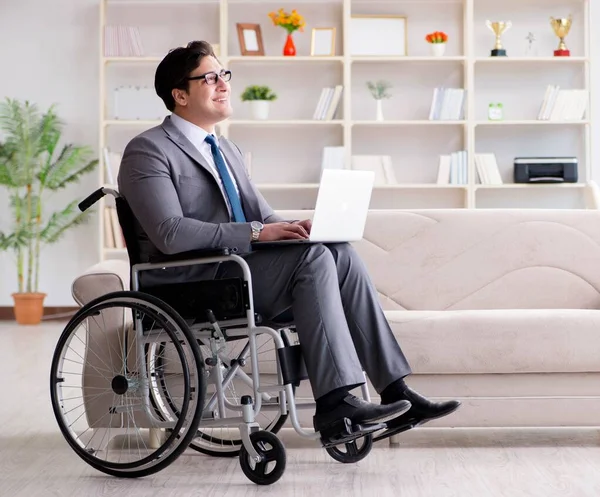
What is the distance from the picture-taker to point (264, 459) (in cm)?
245

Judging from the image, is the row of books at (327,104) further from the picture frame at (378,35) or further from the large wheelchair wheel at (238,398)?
the large wheelchair wheel at (238,398)

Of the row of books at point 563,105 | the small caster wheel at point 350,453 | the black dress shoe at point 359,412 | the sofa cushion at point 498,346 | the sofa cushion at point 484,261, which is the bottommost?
the small caster wheel at point 350,453

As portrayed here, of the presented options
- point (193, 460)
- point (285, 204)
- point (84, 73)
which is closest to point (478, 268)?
point (193, 460)

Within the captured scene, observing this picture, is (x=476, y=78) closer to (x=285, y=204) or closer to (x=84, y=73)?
(x=285, y=204)

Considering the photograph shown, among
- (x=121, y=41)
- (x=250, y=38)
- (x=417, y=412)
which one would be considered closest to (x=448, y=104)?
(x=250, y=38)

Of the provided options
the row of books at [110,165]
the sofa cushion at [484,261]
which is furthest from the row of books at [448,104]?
the sofa cushion at [484,261]

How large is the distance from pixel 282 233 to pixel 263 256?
0.08 meters

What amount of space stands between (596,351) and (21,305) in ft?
15.9

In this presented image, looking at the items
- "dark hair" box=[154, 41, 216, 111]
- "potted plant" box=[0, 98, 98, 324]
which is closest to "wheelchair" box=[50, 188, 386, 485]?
"dark hair" box=[154, 41, 216, 111]

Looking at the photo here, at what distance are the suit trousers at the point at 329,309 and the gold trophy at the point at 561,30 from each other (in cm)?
486

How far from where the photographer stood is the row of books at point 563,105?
22.8ft

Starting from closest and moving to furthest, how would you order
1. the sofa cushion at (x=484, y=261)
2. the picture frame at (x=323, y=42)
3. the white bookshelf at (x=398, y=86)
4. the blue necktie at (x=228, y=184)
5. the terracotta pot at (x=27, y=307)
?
the blue necktie at (x=228, y=184), the sofa cushion at (x=484, y=261), the terracotta pot at (x=27, y=307), the picture frame at (x=323, y=42), the white bookshelf at (x=398, y=86)

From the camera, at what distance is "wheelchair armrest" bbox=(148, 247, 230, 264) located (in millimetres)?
2430

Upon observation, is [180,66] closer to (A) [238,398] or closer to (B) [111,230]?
(A) [238,398]
